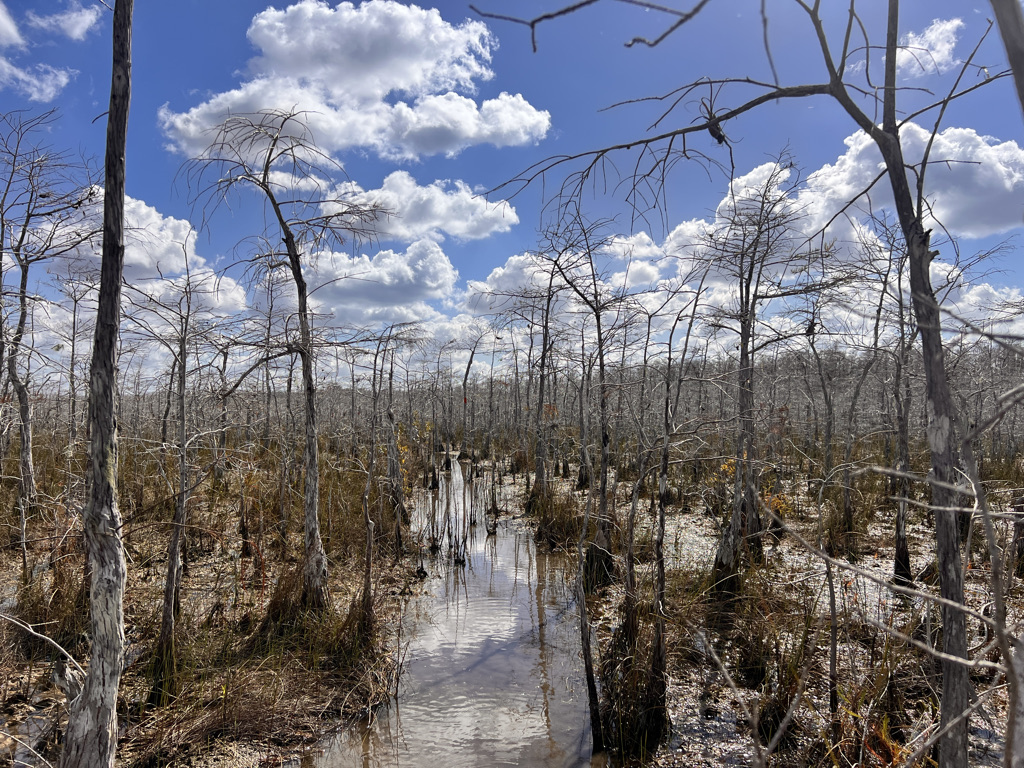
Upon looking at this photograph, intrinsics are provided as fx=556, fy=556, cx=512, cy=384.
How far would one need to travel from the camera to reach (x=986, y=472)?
41.4 feet

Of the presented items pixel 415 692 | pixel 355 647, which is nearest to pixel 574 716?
pixel 415 692

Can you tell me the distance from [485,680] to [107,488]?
13.9ft

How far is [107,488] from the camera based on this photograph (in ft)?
8.98

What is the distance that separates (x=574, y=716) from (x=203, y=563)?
19.2 feet

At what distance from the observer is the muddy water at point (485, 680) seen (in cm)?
448

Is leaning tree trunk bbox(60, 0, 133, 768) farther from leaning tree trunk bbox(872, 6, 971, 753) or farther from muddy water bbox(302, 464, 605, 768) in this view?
leaning tree trunk bbox(872, 6, 971, 753)

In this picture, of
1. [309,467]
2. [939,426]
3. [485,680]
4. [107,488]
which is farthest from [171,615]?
[939,426]

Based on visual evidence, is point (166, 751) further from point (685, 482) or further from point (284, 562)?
point (685, 482)

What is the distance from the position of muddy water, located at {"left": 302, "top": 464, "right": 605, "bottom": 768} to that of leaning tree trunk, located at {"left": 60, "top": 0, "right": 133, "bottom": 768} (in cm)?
205

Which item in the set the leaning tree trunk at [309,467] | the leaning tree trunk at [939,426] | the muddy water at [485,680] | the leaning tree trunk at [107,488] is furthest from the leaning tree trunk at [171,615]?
the leaning tree trunk at [939,426]

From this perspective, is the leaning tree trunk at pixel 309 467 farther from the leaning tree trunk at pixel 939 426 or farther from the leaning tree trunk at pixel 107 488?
the leaning tree trunk at pixel 939 426

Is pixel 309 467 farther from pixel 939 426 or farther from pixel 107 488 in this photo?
pixel 939 426

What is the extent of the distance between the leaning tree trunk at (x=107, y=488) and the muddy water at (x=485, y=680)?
2.05 meters

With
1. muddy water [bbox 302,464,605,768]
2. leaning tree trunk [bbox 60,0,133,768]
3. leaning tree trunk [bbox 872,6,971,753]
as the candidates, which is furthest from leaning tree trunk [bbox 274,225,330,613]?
leaning tree trunk [bbox 872,6,971,753]
